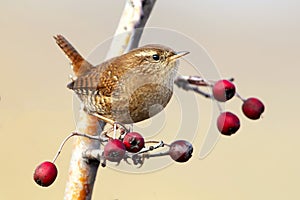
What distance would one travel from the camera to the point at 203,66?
2.19 metres

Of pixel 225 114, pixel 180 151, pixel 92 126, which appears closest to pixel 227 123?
pixel 225 114

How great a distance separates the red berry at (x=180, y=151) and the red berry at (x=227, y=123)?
0.75 ft

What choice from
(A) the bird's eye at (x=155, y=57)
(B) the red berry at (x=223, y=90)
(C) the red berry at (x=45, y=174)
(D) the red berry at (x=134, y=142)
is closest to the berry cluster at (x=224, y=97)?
(B) the red berry at (x=223, y=90)

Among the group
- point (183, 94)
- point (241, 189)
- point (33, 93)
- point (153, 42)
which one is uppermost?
point (33, 93)

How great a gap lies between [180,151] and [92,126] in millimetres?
608

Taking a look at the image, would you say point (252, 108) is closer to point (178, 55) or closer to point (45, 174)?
point (178, 55)

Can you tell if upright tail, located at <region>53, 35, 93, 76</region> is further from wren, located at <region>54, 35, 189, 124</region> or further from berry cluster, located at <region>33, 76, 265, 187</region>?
berry cluster, located at <region>33, 76, 265, 187</region>

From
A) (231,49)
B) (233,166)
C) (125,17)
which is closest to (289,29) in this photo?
(231,49)

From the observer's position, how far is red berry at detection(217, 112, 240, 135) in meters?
2.15

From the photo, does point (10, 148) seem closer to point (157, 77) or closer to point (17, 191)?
point (17, 191)

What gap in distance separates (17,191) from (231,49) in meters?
6.37

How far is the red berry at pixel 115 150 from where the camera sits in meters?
1.93

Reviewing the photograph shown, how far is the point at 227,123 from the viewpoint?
84.7 inches

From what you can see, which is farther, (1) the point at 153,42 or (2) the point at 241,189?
(2) the point at 241,189
